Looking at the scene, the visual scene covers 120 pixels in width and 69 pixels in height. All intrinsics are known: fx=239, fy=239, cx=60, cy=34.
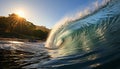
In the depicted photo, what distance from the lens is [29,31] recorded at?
60875 mm

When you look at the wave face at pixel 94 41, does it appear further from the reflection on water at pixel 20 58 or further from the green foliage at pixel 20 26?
the green foliage at pixel 20 26

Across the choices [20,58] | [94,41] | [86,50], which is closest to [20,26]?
[20,58]

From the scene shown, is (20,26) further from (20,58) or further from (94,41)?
(94,41)

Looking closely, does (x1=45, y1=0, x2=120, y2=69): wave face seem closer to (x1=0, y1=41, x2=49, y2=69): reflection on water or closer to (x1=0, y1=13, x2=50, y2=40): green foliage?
(x1=0, y1=41, x2=49, y2=69): reflection on water

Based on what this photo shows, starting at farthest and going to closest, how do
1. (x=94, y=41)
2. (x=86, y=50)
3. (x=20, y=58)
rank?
(x=20, y=58) < (x=94, y=41) < (x=86, y=50)

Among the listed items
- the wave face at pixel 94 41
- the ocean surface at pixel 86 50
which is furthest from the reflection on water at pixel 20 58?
the wave face at pixel 94 41

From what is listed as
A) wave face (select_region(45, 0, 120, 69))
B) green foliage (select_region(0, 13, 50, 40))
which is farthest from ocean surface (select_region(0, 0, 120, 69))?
green foliage (select_region(0, 13, 50, 40))

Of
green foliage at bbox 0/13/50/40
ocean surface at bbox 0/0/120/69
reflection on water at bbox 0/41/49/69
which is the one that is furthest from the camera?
green foliage at bbox 0/13/50/40

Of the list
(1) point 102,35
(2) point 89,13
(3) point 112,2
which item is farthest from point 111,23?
(2) point 89,13

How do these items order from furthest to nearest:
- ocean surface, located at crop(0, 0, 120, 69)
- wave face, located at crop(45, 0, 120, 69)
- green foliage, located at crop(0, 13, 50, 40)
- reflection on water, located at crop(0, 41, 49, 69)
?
1. green foliage, located at crop(0, 13, 50, 40)
2. reflection on water, located at crop(0, 41, 49, 69)
3. wave face, located at crop(45, 0, 120, 69)
4. ocean surface, located at crop(0, 0, 120, 69)

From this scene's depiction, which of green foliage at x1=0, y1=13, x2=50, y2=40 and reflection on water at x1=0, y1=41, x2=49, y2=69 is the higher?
green foliage at x1=0, y1=13, x2=50, y2=40

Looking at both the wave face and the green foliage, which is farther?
the green foliage

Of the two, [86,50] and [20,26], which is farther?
[20,26]

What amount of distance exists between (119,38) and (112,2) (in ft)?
12.3
